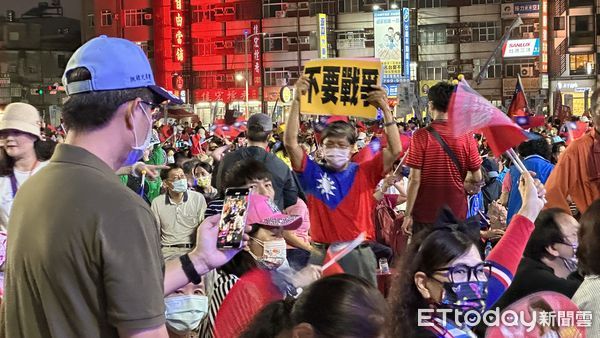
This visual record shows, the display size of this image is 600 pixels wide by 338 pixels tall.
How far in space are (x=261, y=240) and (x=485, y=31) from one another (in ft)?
185

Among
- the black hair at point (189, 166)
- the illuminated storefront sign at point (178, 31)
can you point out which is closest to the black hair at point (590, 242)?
the black hair at point (189, 166)

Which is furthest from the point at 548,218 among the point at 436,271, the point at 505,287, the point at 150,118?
the point at 150,118

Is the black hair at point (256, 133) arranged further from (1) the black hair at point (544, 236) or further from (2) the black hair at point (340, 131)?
(1) the black hair at point (544, 236)

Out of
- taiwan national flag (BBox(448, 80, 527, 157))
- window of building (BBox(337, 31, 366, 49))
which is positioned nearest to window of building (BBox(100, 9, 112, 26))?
window of building (BBox(337, 31, 366, 49))

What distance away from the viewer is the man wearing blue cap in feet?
7.02

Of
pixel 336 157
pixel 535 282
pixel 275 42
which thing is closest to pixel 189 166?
pixel 336 157

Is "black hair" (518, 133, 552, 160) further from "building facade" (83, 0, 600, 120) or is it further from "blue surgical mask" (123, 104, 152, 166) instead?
"building facade" (83, 0, 600, 120)

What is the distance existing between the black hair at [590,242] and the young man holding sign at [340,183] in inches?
91.6

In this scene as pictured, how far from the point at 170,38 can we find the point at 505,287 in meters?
59.9

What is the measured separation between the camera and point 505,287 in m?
3.73

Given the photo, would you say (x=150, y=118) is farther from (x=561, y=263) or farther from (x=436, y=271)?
(x=561, y=263)

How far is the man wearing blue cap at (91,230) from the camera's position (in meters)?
2.14

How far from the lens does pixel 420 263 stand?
3254 millimetres

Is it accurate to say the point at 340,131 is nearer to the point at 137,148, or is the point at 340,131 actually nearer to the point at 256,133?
the point at 256,133
